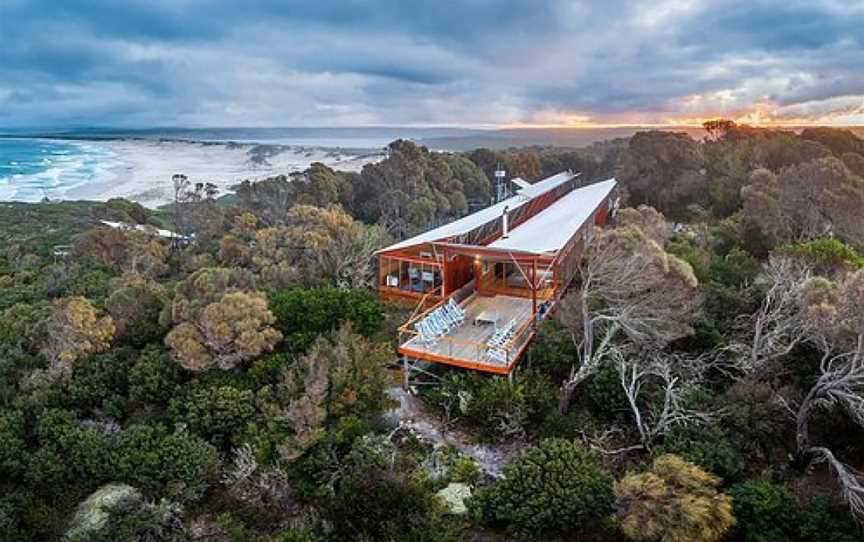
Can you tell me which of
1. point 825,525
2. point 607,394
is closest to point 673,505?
point 825,525

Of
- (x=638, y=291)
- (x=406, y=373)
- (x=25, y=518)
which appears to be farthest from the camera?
(x=406, y=373)

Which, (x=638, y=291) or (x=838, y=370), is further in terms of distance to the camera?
(x=638, y=291)

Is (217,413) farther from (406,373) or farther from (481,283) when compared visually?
(481,283)

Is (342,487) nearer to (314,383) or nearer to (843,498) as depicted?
(314,383)

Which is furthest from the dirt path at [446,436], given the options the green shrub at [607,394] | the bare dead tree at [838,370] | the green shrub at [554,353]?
the bare dead tree at [838,370]

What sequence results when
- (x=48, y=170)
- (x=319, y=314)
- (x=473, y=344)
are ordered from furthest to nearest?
(x=48, y=170)
(x=319, y=314)
(x=473, y=344)

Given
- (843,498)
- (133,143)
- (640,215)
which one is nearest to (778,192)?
(640,215)

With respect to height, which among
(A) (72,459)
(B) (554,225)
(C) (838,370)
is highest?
(B) (554,225)
